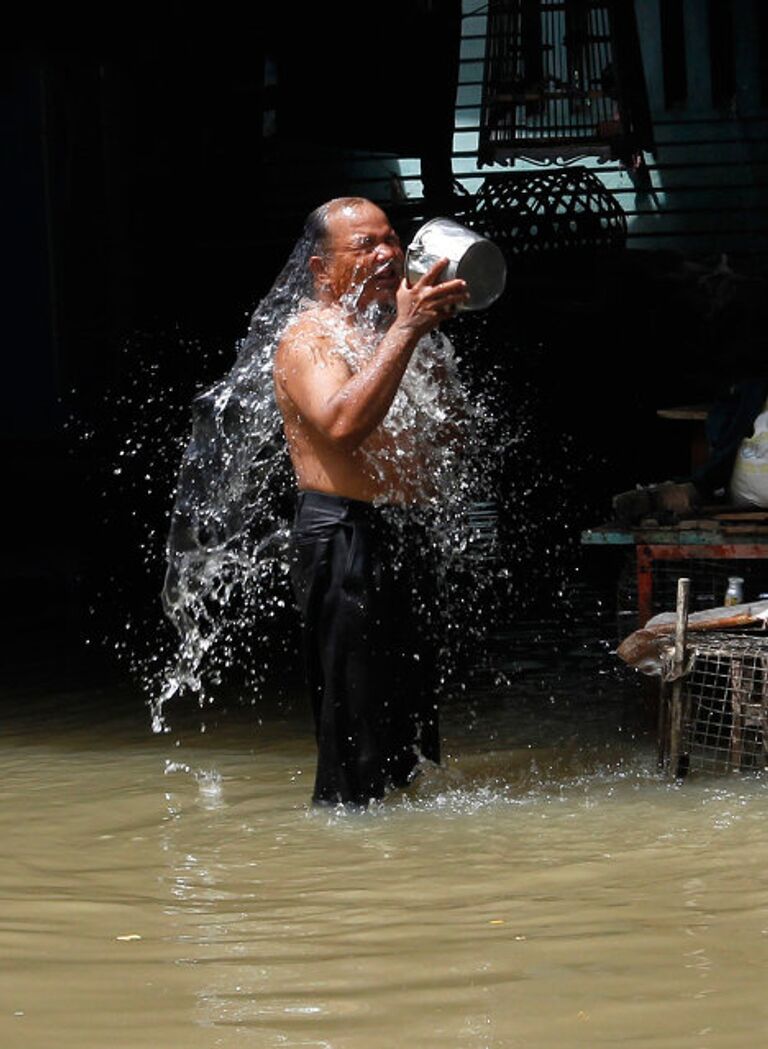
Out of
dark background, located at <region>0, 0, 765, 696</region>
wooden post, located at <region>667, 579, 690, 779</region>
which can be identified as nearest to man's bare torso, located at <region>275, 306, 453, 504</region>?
wooden post, located at <region>667, 579, 690, 779</region>

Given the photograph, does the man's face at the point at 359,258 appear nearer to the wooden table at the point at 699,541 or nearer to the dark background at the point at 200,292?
the wooden table at the point at 699,541

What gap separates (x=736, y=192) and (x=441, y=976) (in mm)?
16999

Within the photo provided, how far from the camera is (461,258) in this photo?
520cm

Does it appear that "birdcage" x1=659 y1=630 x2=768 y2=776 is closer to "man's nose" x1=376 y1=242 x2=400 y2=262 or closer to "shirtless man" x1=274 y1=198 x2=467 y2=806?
"shirtless man" x1=274 y1=198 x2=467 y2=806

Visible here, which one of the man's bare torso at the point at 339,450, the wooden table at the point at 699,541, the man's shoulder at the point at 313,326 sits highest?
the man's shoulder at the point at 313,326

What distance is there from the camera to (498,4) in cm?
1208

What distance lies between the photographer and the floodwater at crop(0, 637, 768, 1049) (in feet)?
11.8

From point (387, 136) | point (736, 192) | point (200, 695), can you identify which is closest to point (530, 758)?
Result: point (200, 695)

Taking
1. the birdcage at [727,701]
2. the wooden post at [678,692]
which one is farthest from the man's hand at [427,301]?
the birdcage at [727,701]

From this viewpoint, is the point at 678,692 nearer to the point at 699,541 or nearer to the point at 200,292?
the point at 699,541

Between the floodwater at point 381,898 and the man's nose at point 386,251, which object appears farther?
the man's nose at point 386,251

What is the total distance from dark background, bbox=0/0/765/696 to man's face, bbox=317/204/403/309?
519cm

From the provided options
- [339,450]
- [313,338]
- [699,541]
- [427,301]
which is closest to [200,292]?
[699,541]

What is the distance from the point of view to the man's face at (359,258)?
215 inches
